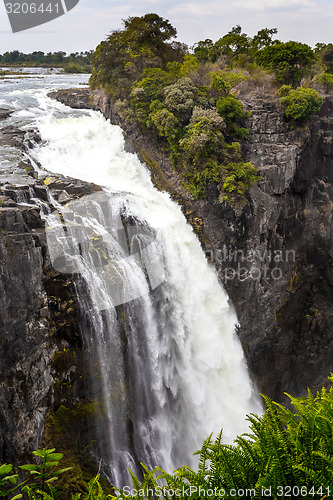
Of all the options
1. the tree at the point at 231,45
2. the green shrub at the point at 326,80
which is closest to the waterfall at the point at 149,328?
the green shrub at the point at 326,80

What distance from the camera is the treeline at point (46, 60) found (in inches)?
2248

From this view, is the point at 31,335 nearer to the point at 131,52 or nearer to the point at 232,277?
the point at 232,277

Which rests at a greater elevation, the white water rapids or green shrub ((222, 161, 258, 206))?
green shrub ((222, 161, 258, 206))

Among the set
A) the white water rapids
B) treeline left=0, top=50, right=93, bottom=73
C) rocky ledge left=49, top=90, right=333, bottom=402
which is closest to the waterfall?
the white water rapids

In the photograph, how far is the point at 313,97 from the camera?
2120cm

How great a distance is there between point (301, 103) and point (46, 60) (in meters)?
55.6

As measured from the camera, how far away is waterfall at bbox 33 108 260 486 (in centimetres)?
1396

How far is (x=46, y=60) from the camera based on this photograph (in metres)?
61.2

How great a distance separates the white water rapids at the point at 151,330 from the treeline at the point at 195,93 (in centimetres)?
335

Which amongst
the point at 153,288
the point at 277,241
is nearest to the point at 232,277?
the point at 277,241

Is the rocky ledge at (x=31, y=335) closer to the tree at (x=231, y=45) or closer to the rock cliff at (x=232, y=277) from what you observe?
the rock cliff at (x=232, y=277)

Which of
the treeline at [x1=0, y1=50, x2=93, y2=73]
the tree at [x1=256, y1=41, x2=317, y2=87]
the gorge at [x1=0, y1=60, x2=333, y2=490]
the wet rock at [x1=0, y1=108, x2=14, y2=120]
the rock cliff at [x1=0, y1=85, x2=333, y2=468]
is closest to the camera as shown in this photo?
the rock cliff at [x1=0, y1=85, x2=333, y2=468]

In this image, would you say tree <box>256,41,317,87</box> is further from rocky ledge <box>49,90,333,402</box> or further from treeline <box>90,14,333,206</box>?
rocky ledge <box>49,90,333,402</box>

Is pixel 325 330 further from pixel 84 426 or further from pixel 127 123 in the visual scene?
pixel 127 123
